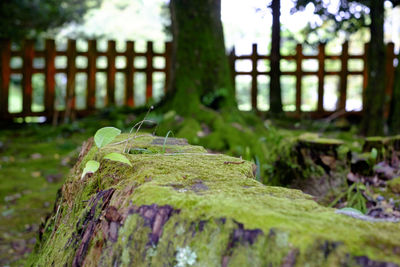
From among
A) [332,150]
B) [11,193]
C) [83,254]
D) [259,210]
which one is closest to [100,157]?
[83,254]

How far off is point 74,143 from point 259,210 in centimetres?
679

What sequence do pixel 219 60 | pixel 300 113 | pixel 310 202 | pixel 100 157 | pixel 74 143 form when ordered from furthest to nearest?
1. pixel 300 113
2. pixel 74 143
3. pixel 219 60
4. pixel 100 157
5. pixel 310 202

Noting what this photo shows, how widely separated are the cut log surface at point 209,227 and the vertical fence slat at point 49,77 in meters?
8.87

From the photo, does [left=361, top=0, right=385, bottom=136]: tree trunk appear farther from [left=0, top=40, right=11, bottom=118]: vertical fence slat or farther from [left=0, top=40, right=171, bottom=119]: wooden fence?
[left=0, top=40, right=11, bottom=118]: vertical fence slat

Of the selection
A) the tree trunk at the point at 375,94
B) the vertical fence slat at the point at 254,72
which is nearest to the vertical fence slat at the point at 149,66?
the vertical fence slat at the point at 254,72

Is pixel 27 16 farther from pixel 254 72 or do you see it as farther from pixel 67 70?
pixel 254 72

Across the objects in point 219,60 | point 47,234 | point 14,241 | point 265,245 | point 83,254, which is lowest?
point 14,241

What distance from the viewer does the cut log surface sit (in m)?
0.88

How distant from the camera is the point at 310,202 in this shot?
1132 mm

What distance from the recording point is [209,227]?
1.03m

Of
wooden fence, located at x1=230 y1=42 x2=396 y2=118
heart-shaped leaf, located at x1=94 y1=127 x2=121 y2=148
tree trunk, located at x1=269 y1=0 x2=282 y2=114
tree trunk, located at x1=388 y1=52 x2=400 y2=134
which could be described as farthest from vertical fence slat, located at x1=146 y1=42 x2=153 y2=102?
heart-shaped leaf, located at x1=94 y1=127 x2=121 y2=148

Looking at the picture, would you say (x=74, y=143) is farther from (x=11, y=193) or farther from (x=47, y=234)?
(x=47, y=234)

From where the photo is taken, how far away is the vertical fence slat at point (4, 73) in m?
9.84

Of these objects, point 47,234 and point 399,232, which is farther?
point 47,234
